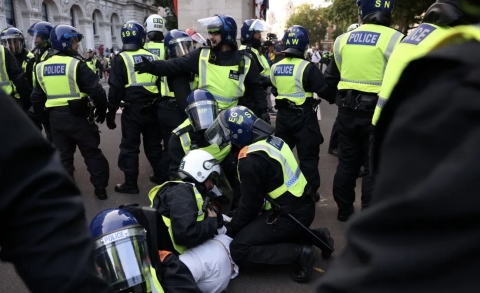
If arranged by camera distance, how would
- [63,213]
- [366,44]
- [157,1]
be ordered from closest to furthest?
[63,213]
[366,44]
[157,1]

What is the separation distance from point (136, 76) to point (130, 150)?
2.92 ft

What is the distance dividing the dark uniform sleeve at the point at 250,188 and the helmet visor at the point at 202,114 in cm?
100

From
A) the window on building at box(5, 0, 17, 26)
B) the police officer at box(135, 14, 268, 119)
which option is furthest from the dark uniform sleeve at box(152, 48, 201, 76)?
the window on building at box(5, 0, 17, 26)

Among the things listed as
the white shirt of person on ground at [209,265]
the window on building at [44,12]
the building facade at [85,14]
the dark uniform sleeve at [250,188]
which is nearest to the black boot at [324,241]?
the dark uniform sleeve at [250,188]

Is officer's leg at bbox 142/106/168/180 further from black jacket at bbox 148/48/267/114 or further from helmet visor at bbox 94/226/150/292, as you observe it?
helmet visor at bbox 94/226/150/292

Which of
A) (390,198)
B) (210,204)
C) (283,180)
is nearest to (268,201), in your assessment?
(283,180)

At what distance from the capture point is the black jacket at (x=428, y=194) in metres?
0.49

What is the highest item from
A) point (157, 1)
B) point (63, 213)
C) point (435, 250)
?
point (157, 1)

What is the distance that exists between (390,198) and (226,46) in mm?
4403

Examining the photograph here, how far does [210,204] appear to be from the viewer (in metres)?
3.40

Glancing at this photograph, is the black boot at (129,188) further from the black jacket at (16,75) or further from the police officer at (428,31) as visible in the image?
the police officer at (428,31)

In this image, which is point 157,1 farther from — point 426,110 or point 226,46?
point 426,110

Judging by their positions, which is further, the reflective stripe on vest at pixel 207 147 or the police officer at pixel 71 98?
the police officer at pixel 71 98

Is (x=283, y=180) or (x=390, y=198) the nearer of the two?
(x=390, y=198)
